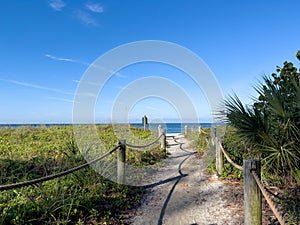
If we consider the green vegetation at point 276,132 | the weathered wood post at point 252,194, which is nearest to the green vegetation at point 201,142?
the green vegetation at point 276,132

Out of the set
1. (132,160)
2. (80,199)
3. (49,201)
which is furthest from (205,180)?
(49,201)

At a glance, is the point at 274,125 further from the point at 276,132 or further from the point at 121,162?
the point at 121,162

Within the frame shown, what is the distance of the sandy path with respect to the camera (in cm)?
376

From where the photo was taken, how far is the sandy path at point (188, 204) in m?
3.76

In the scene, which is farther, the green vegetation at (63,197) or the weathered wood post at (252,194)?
the green vegetation at (63,197)

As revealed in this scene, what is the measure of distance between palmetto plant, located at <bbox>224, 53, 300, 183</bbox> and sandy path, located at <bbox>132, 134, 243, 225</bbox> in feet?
3.81

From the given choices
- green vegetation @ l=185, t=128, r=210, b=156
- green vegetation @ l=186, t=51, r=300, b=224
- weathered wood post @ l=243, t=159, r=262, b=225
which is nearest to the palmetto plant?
green vegetation @ l=186, t=51, r=300, b=224

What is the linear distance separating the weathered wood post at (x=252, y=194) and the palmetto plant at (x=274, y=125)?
203 centimetres

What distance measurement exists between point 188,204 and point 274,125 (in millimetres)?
2359

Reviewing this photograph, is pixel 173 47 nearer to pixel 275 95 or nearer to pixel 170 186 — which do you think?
pixel 275 95

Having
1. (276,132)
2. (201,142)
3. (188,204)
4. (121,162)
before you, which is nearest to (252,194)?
(188,204)

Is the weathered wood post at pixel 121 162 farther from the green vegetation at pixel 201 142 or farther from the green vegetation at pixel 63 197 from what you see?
the green vegetation at pixel 201 142

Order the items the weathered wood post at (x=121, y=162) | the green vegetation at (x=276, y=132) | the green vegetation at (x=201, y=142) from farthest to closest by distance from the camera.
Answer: the green vegetation at (x=201, y=142) → the weathered wood post at (x=121, y=162) → the green vegetation at (x=276, y=132)

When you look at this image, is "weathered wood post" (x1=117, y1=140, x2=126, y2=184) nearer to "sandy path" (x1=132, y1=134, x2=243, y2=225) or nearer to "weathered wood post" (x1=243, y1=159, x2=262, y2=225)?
"sandy path" (x1=132, y1=134, x2=243, y2=225)
